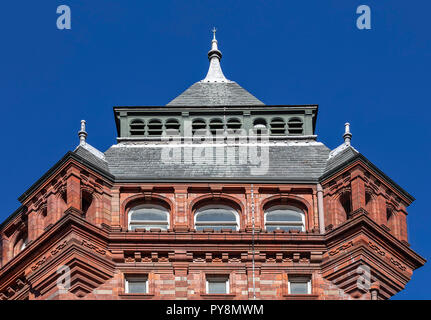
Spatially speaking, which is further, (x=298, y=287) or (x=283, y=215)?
(x=283, y=215)

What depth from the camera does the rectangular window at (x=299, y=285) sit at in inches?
2635

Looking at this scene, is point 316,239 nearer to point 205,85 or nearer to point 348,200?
point 348,200

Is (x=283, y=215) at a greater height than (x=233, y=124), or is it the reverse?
(x=233, y=124)

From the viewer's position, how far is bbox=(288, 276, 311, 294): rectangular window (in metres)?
66.9

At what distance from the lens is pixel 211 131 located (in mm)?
75688

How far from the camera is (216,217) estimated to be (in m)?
69.9

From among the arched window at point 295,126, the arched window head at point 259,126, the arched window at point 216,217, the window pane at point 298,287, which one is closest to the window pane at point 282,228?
the arched window at point 216,217

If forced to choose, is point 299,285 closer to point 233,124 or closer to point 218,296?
point 218,296

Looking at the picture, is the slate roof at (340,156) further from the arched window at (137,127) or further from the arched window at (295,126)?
the arched window at (137,127)

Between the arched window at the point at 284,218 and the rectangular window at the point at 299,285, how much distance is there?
266 cm

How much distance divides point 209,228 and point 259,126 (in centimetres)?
800

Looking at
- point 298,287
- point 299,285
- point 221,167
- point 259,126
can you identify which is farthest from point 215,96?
point 298,287
